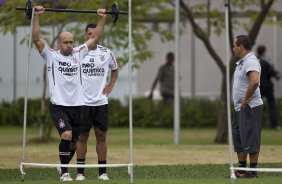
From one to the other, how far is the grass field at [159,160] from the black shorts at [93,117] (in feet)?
2.36

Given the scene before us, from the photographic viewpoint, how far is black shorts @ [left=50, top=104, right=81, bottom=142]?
46.4 ft

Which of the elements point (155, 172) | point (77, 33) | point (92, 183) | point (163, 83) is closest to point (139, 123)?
point (163, 83)

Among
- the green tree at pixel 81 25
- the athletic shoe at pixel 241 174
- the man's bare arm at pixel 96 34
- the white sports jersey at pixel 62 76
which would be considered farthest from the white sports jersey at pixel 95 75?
the green tree at pixel 81 25

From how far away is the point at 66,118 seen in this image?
1423 cm

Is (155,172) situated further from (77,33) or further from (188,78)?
(188,78)

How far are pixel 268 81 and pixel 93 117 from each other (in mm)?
14852

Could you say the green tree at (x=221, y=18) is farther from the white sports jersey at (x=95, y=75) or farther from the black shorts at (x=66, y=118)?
the black shorts at (x=66, y=118)

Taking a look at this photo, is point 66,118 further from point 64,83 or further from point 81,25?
point 81,25

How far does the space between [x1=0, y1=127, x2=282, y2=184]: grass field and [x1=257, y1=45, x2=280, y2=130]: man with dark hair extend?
2101 millimetres

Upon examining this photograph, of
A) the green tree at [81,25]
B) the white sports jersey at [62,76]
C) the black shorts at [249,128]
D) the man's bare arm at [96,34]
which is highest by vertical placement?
the green tree at [81,25]

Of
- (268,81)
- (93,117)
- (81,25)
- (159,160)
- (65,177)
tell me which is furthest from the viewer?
(268,81)

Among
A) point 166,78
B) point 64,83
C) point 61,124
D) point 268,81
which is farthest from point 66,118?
point 166,78

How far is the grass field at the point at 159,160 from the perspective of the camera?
14.7m

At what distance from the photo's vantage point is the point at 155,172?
620 inches
